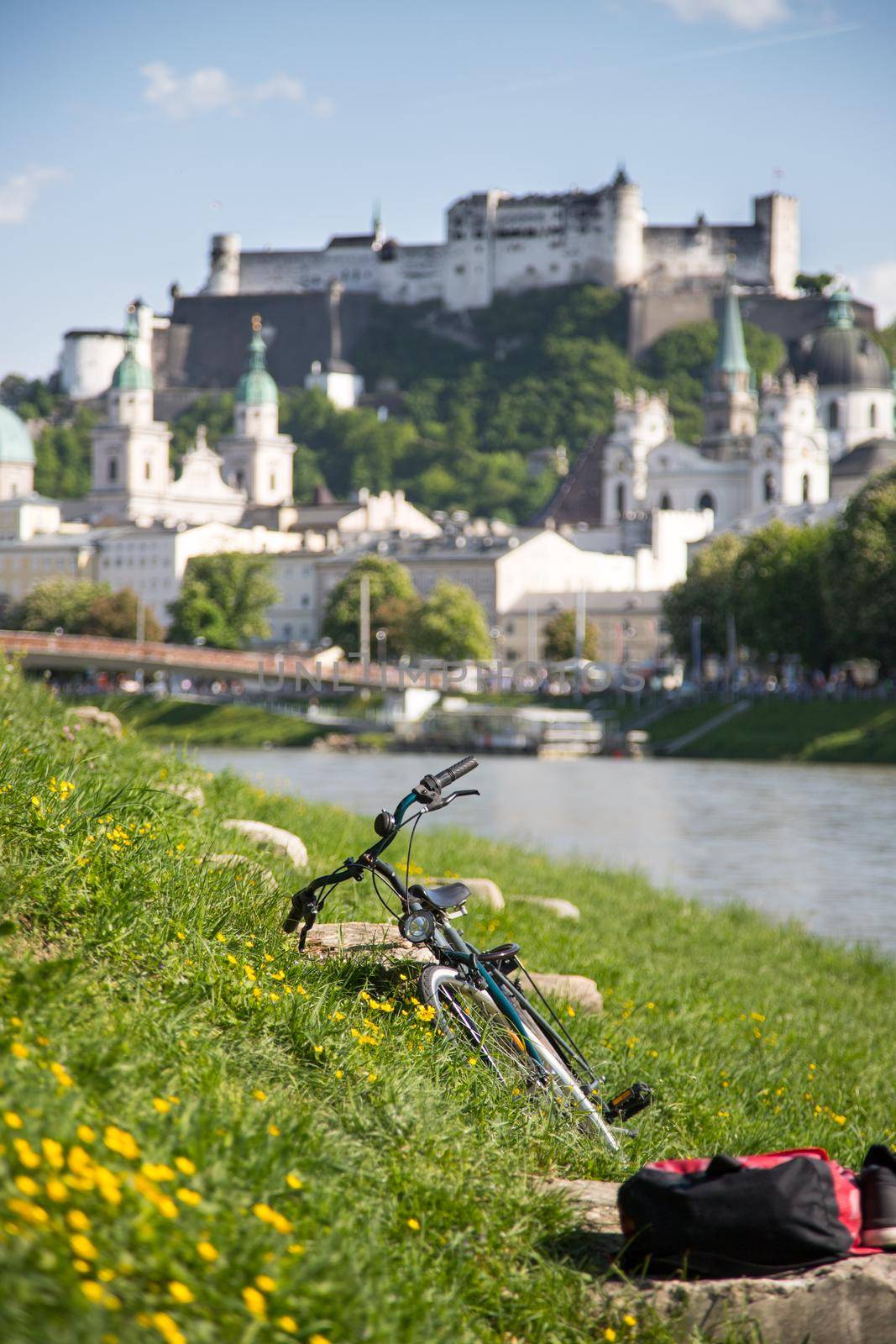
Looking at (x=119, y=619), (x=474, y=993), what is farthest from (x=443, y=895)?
(x=119, y=619)

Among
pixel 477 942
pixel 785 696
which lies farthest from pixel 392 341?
pixel 477 942

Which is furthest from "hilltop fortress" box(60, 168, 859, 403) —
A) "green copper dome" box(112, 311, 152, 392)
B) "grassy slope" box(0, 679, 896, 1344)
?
"grassy slope" box(0, 679, 896, 1344)

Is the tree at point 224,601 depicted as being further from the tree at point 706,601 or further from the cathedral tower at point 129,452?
the cathedral tower at point 129,452

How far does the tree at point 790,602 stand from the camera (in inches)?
2490

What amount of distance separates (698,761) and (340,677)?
16850 mm

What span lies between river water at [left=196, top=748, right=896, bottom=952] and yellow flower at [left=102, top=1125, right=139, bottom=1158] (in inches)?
455

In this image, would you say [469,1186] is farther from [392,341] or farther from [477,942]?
[392,341]

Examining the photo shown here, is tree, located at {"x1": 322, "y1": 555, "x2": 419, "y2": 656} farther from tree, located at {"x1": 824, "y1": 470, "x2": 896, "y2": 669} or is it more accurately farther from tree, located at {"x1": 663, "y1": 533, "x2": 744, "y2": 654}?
tree, located at {"x1": 824, "y1": 470, "x2": 896, "y2": 669}

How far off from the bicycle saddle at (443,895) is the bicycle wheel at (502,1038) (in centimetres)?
18

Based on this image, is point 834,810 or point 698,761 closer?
point 834,810

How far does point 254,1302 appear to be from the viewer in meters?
3.59

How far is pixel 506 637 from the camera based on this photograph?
96.1 metres

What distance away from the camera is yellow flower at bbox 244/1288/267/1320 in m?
3.59

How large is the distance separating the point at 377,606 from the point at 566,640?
951cm
